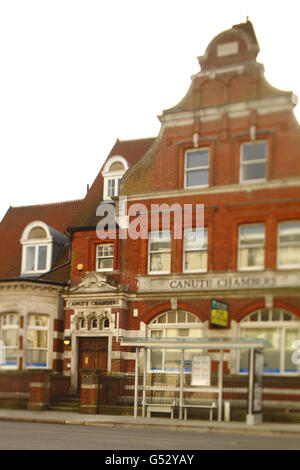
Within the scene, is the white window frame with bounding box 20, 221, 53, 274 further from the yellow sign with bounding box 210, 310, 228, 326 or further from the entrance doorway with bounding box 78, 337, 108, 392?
the yellow sign with bounding box 210, 310, 228, 326

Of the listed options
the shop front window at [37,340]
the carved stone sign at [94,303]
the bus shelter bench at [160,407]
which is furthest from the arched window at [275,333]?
the shop front window at [37,340]

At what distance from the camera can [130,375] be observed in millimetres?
26875

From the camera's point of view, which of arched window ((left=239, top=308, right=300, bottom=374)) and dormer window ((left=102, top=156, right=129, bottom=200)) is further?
dormer window ((left=102, top=156, right=129, bottom=200))

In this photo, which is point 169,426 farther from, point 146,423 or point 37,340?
point 37,340

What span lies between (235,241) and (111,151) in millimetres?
10571

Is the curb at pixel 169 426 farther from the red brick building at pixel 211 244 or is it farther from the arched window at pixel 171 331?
the arched window at pixel 171 331

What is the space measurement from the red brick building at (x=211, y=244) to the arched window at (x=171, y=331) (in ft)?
0.13

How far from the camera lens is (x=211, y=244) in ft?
85.4

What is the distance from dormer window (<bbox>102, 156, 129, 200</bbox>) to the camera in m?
30.8

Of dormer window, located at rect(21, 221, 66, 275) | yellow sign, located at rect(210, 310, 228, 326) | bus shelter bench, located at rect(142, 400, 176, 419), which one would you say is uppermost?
dormer window, located at rect(21, 221, 66, 275)

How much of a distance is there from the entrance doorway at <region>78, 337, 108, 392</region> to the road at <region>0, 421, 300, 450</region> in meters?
7.22

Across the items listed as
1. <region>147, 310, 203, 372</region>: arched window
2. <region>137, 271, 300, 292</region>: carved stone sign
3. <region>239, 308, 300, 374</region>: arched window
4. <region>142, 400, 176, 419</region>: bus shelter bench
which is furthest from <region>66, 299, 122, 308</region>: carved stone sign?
<region>239, 308, 300, 374</region>: arched window

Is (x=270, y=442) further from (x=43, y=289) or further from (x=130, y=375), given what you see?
(x=43, y=289)
